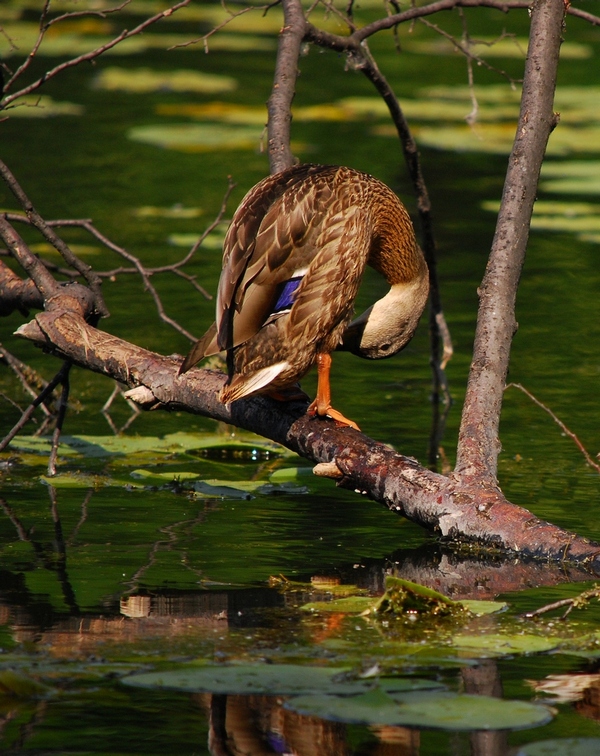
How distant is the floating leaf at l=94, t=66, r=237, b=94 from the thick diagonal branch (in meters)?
10.9

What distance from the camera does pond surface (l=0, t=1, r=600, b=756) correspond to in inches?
107

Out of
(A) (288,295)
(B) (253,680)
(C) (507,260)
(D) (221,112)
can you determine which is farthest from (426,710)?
(D) (221,112)

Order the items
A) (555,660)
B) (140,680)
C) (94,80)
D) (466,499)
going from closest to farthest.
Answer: (140,680) < (555,660) < (466,499) < (94,80)

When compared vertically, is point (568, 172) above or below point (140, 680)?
above

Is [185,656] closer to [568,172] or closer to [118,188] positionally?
[118,188]

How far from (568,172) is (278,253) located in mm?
7543

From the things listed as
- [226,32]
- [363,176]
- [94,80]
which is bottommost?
[363,176]

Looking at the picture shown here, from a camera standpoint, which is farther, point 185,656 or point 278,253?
point 278,253

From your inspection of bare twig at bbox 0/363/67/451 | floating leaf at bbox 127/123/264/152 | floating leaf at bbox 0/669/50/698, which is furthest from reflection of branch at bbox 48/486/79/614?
floating leaf at bbox 127/123/264/152

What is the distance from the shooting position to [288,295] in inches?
162

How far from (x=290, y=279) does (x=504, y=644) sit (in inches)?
58.3

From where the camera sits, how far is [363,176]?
176 inches

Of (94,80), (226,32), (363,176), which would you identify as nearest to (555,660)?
(363,176)

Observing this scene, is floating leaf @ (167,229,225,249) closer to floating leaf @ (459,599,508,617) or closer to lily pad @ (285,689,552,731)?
floating leaf @ (459,599,508,617)
